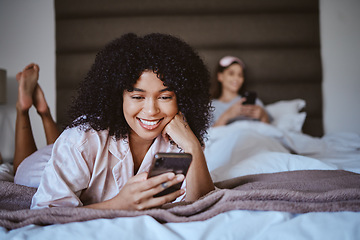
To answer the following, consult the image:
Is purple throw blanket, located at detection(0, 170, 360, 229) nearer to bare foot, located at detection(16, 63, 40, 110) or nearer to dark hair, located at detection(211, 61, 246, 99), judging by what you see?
bare foot, located at detection(16, 63, 40, 110)

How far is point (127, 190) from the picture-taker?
2.12 ft

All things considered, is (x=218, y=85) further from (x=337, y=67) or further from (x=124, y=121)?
(x=124, y=121)

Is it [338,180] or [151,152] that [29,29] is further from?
[338,180]

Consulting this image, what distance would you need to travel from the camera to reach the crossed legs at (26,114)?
52.6 inches

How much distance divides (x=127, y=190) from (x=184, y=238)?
19cm

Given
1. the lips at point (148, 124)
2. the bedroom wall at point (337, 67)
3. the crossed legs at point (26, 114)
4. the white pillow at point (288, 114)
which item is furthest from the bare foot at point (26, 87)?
the bedroom wall at point (337, 67)

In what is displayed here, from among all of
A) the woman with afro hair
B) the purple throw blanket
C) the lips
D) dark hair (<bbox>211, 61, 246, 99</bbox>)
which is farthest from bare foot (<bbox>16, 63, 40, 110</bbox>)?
dark hair (<bbox>211, 61, 246, 99</bbox>)

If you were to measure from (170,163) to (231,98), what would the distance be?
5.31ft

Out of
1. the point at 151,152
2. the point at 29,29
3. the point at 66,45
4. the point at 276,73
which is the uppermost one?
the point at 29,29

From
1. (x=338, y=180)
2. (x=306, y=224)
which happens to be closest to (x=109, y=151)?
(x=306, y=224)

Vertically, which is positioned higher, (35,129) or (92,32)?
(92,32)

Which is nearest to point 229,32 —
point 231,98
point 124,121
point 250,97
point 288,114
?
point 231,98

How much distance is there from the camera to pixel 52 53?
212 centimetres

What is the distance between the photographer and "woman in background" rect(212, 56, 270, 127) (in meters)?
1.82
